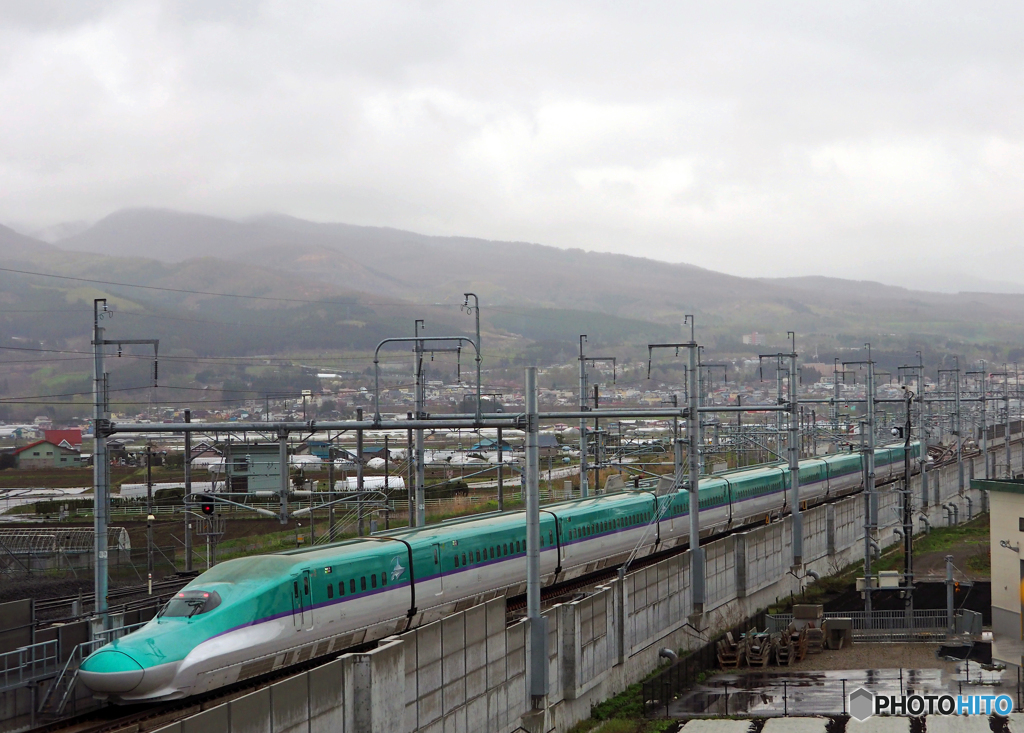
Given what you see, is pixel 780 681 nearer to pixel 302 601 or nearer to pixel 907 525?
pixel 907 525

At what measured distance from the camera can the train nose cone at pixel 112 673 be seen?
19.2 m

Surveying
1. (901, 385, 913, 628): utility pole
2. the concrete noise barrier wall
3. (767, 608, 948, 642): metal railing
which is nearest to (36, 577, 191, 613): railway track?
the concrete noise barrier wall

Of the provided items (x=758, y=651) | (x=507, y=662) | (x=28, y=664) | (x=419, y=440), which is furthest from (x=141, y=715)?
(x=758, y=651)

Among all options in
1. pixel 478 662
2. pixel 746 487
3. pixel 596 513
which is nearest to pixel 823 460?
pixel 746 487

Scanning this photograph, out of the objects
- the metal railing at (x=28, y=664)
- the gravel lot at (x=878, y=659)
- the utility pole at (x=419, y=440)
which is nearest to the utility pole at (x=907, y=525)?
the gravel lot at (x=878, y=659)

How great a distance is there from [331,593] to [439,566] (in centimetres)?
503

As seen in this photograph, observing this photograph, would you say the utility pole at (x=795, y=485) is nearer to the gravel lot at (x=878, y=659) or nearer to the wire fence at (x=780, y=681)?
the wire fence at (x=780, y=681)

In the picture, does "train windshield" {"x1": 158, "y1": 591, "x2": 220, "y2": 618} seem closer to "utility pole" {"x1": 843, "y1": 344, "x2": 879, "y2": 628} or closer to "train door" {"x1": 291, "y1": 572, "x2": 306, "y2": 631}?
"train door" {"x1": 291, "y1": 572, "x2": 306, "y2": 631}

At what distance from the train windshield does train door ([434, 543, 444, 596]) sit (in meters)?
8.17

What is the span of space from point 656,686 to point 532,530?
1011 centimetres

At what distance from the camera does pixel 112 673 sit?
19203mm

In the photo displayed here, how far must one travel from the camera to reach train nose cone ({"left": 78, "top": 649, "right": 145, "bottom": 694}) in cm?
1919

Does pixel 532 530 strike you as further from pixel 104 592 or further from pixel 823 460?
pixel 823 460

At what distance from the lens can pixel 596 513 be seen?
39125 millimetres
